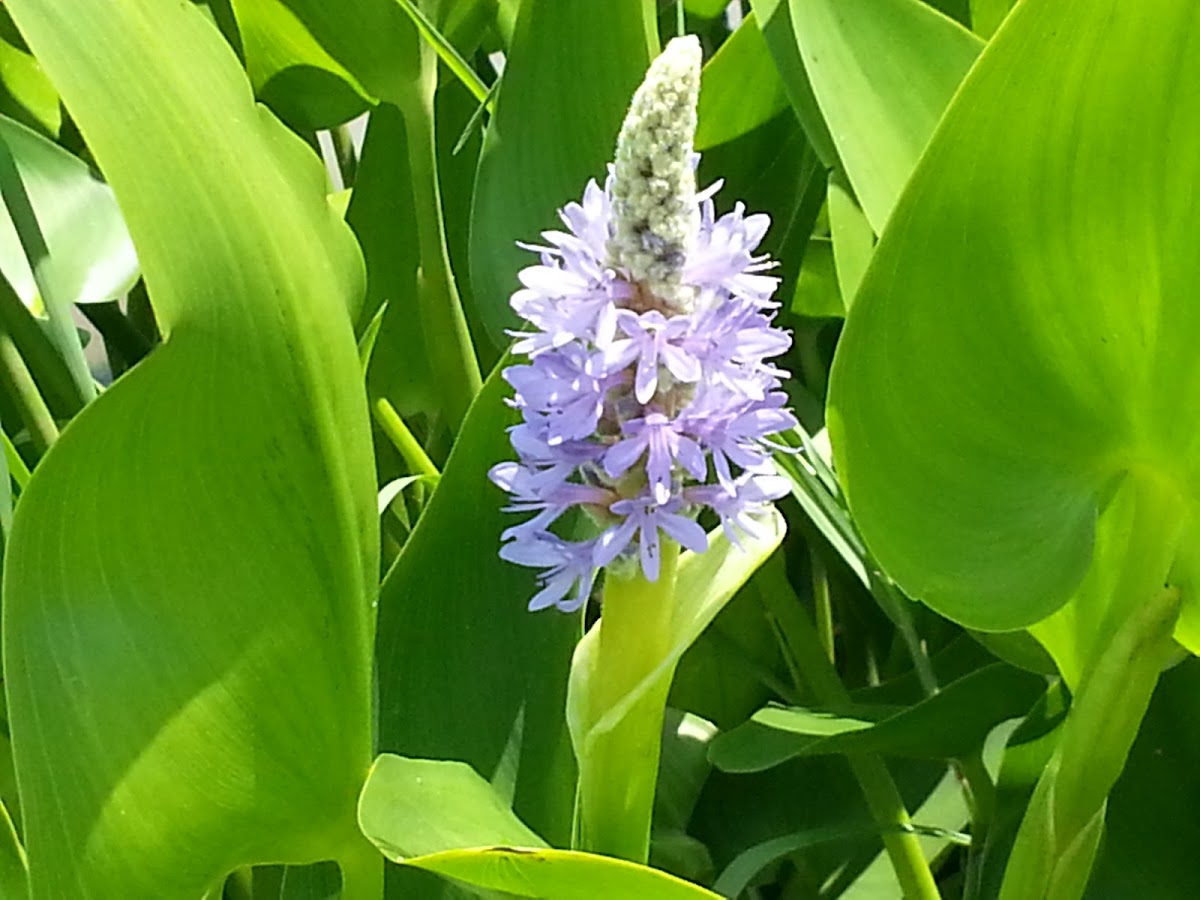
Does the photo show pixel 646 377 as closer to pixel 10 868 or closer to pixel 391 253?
pixel 10 868

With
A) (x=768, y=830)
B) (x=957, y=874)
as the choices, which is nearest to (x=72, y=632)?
(x=768, y=830)

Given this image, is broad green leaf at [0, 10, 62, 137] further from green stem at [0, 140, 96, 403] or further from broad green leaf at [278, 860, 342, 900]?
broad green leaf at [278, 860, 342, 900]

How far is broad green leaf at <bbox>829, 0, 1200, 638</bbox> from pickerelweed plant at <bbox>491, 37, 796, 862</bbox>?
0.11 feet

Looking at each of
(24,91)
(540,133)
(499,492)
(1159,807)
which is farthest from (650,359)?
(24,91)

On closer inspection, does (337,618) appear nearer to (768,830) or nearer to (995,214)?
(995,214)

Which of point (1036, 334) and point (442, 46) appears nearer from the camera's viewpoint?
point (1036, 334)

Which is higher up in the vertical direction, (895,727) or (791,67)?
(791,67)

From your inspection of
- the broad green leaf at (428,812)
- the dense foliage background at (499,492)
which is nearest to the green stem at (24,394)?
the dense foliage background at (499,492)

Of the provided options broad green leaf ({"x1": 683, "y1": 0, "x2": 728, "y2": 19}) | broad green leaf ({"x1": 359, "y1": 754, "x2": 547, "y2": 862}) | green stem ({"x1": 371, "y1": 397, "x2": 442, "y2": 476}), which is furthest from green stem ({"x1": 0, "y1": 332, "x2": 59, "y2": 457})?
broad green leaf ({"x1": 683, "y1": 0, "x2": 728, "y2": 19})

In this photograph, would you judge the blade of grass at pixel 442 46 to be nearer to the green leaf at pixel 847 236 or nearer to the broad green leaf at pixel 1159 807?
the green leaf at pixel 847 236

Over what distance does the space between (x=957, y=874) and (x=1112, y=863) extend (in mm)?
167

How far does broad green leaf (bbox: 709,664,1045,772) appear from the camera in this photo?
0.41m

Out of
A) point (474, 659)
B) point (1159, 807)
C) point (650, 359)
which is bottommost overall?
point (1159, 807)

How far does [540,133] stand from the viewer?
447 millimetres
